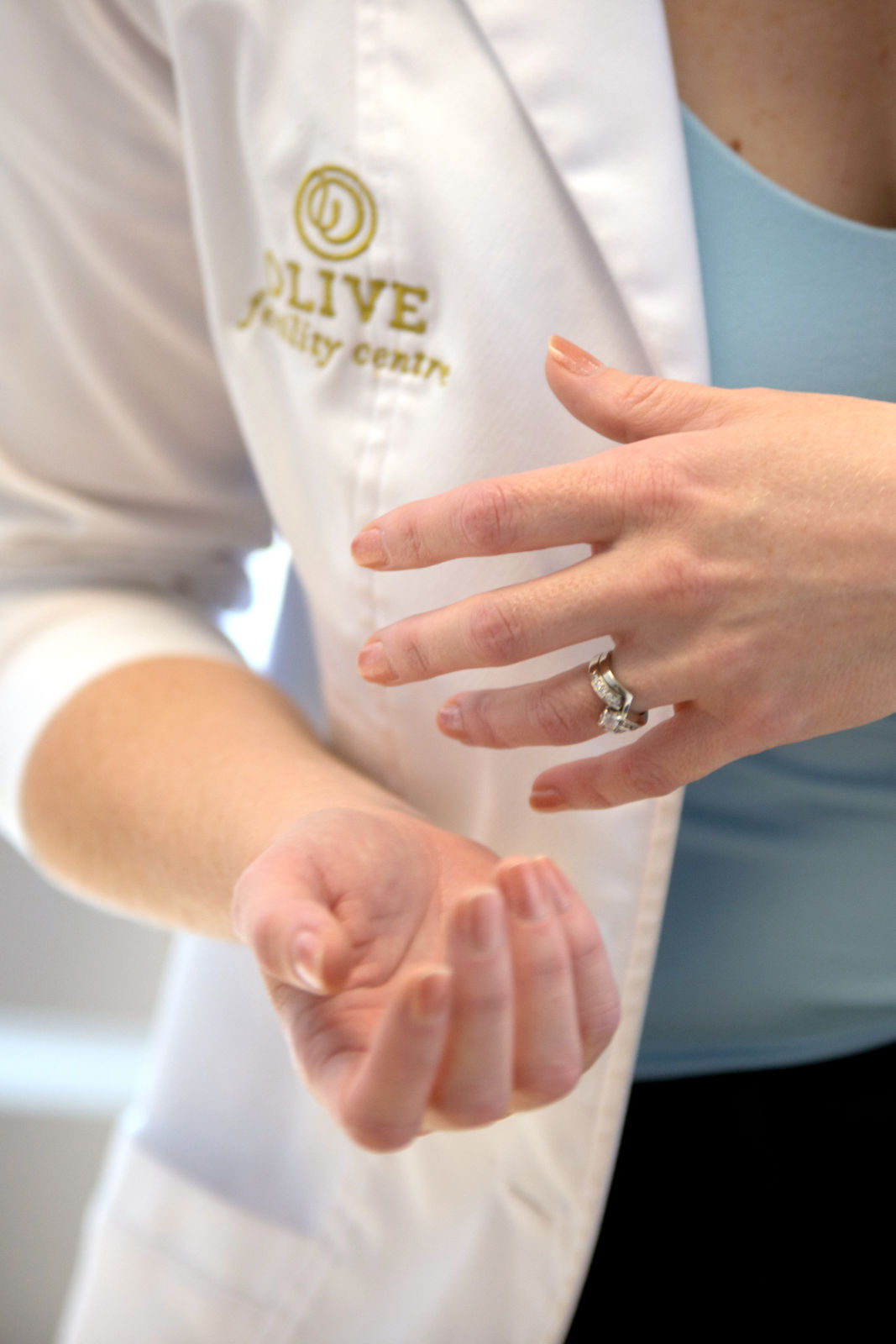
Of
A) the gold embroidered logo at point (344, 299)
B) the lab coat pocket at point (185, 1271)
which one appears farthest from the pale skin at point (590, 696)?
the lab coat pocket at point (185, 1271)

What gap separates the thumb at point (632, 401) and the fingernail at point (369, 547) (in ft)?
0.28

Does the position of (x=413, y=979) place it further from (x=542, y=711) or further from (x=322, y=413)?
(x=322, y=413)

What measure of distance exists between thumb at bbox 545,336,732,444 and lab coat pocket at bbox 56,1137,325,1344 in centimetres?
47

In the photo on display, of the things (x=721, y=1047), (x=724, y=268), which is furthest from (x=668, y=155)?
(x=721, y=1047)

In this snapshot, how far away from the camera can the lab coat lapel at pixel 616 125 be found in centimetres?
41

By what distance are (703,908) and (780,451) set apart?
27 cm

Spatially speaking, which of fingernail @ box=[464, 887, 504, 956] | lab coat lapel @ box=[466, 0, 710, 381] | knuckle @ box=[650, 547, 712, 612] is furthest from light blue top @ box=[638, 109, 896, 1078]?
fingernail @ box=[464, 887, 504, 956]

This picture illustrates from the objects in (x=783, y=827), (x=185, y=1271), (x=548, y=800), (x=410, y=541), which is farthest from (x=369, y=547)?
(x=185, y=1271)

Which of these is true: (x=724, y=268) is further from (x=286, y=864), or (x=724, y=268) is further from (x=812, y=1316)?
(x=812, y=1316)

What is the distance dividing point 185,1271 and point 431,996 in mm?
413

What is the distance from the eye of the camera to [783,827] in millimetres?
514

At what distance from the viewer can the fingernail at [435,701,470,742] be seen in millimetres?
406

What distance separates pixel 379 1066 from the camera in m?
0.30

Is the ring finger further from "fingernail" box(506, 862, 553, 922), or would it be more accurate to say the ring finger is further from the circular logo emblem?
the circular logo emblem
